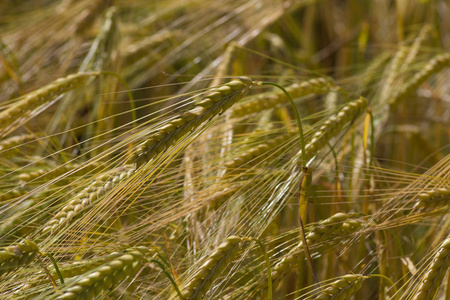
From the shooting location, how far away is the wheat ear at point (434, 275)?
23.8 inches

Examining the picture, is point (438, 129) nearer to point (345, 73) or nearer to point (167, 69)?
point (345, 73)

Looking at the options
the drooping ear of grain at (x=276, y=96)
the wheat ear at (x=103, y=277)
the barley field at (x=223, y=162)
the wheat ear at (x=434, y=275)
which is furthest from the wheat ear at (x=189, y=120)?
the wheat ear at (x=434, y=275)

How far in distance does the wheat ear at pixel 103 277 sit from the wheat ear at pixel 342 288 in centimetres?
27

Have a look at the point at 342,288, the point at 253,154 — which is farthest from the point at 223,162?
the point at 342,288

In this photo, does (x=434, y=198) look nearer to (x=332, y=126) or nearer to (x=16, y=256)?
(x=332, y=126)

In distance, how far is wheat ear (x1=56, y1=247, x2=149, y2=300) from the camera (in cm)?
49

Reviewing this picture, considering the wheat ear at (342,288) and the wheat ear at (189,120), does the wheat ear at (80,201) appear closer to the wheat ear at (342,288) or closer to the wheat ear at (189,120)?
the wheat ear at (189,120)

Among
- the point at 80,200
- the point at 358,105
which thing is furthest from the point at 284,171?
the point at 80,200

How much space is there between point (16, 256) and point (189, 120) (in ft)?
0.90

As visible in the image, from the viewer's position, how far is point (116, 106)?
1.45 m

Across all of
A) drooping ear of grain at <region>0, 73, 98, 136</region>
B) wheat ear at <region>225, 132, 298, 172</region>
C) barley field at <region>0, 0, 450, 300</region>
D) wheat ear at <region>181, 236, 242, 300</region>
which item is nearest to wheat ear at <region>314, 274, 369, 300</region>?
barley field at <region>0, 0, 450, 300</region>

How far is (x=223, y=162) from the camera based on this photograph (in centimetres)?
82

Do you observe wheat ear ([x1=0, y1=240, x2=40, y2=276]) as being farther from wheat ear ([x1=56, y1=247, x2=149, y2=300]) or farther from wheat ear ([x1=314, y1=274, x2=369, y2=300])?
wheat ear ([x1=314, y1=274, x2=369, y2=300])

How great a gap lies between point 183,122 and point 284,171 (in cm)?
24
